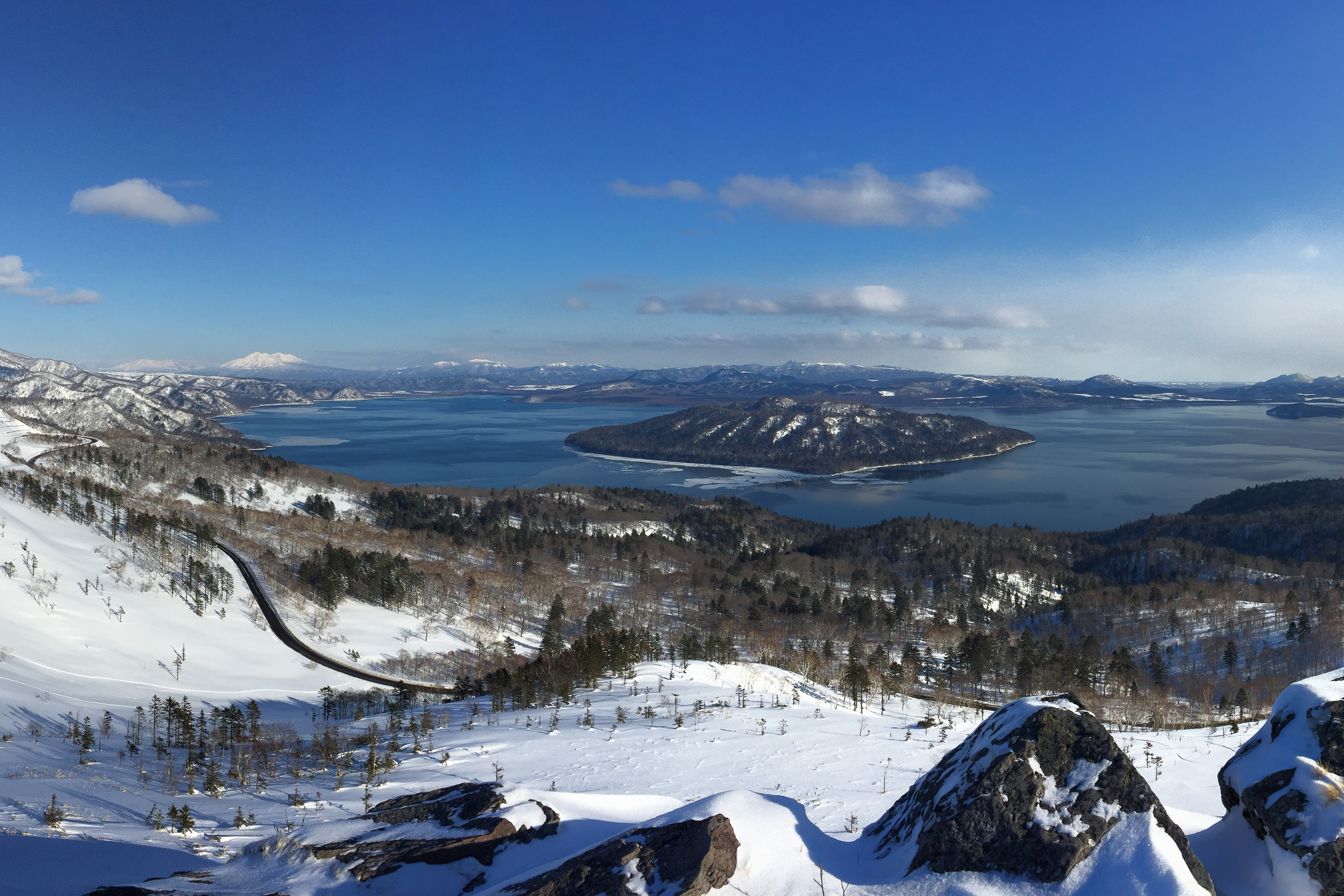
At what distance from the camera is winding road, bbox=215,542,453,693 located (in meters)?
38.6

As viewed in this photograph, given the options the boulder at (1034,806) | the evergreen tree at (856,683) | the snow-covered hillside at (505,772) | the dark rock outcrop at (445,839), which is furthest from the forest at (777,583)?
the boulder at (1034,806)

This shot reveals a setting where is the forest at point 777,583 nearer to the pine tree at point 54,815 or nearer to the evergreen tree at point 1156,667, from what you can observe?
the evergreen tree at point 1156,667

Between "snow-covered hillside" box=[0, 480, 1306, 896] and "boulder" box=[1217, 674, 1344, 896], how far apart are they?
575mm

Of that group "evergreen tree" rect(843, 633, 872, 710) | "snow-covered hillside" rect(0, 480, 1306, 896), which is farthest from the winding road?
"evergreen tree" rect(843, 633, 872, 710)

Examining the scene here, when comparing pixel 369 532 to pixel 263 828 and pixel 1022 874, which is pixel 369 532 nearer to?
pixel 263 828

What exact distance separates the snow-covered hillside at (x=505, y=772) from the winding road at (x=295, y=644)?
7.71 ft

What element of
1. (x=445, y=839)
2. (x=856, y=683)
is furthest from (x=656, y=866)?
(x=856, y=683)

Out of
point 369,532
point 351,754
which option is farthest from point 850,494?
point 351,754

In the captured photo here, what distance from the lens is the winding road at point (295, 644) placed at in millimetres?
38625

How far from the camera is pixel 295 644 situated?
43.0 metres

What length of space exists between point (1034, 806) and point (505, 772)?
10.8m

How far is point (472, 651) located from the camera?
4675cm

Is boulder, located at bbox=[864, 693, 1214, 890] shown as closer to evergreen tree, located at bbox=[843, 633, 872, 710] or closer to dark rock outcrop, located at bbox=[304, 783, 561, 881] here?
dark rock outcrop, located at bbox=[304, 783, 561, 881]

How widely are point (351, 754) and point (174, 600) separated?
122 feet
